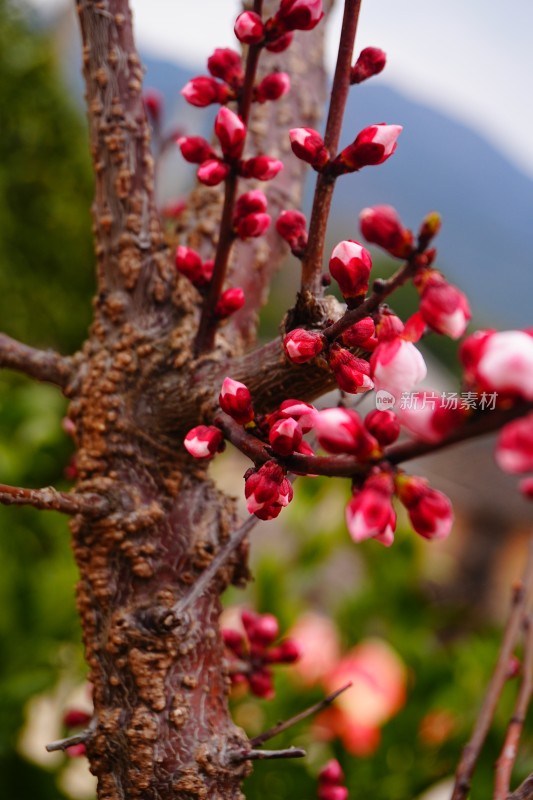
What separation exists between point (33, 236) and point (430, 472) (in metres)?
2.08

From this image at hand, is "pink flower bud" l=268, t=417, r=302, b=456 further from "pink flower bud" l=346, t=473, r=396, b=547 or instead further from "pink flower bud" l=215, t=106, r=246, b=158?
"pink flower bud" l=215, t=106, r=246, b=158

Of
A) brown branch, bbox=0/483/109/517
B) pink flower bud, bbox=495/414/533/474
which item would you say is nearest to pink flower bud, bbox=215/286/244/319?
brown branch, bbox=0/483/109/517

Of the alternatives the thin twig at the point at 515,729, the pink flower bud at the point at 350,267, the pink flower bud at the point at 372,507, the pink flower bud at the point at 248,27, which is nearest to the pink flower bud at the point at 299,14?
the pink flower bud at the point at 248,27

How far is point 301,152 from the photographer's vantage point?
A: 328mm

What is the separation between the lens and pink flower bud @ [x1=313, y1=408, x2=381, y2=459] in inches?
9.3

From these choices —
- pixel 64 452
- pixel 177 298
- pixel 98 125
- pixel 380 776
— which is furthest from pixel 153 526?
pixel 64 452

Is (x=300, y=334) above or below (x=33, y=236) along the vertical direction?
below

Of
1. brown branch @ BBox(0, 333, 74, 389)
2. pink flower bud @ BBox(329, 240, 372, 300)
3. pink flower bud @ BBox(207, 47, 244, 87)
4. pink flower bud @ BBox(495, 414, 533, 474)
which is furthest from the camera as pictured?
brown branch @ BBox(0, 333, 74, 389)

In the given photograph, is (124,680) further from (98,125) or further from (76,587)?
(98,125)

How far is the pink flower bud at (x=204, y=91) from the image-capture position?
1.35ft

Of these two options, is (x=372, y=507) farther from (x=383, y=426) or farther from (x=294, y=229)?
(x=294, y=229)

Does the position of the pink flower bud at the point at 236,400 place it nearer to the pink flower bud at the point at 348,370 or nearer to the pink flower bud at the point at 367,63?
the pink flower bud at the point at 348,370

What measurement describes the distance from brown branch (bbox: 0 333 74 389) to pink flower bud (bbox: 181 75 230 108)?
0.63 ft

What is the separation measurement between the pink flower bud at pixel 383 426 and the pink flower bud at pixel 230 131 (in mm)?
195
